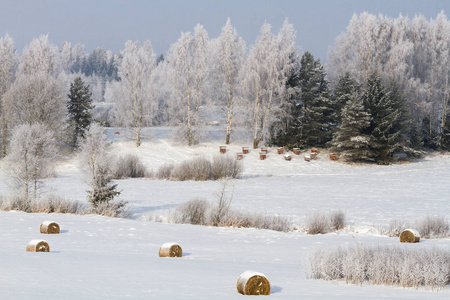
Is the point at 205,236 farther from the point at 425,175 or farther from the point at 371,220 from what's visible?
the point at 425,175

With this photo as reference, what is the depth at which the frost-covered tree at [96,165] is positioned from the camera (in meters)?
15.9

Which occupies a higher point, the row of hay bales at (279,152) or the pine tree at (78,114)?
the pine tree at (78,114)

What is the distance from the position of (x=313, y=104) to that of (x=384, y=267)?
35.1 m

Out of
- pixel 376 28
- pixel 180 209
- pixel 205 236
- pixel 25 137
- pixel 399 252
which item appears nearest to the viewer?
pixel 399 252

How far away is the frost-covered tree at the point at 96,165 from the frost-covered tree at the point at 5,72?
23.1m

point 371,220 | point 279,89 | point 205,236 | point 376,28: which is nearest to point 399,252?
point 205,236

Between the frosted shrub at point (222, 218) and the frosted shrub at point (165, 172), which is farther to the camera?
the frosted shrub at point (165, 172)

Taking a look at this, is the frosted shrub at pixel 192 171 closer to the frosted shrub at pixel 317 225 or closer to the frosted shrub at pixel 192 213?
the frosted shrub at pixel 192 213

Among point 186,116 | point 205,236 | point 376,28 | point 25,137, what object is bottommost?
point 205,236

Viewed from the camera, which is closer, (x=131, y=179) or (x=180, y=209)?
(x=180, y=209)

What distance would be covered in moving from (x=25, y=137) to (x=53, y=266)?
12.9 meters

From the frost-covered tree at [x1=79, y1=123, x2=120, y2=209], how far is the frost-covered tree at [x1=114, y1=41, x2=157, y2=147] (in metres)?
24.0

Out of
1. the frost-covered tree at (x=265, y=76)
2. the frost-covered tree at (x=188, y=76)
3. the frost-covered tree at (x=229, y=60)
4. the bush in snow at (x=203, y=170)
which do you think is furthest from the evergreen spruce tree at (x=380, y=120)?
the frost-covered tree at (x=188, y=76)

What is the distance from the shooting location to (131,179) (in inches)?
1172
